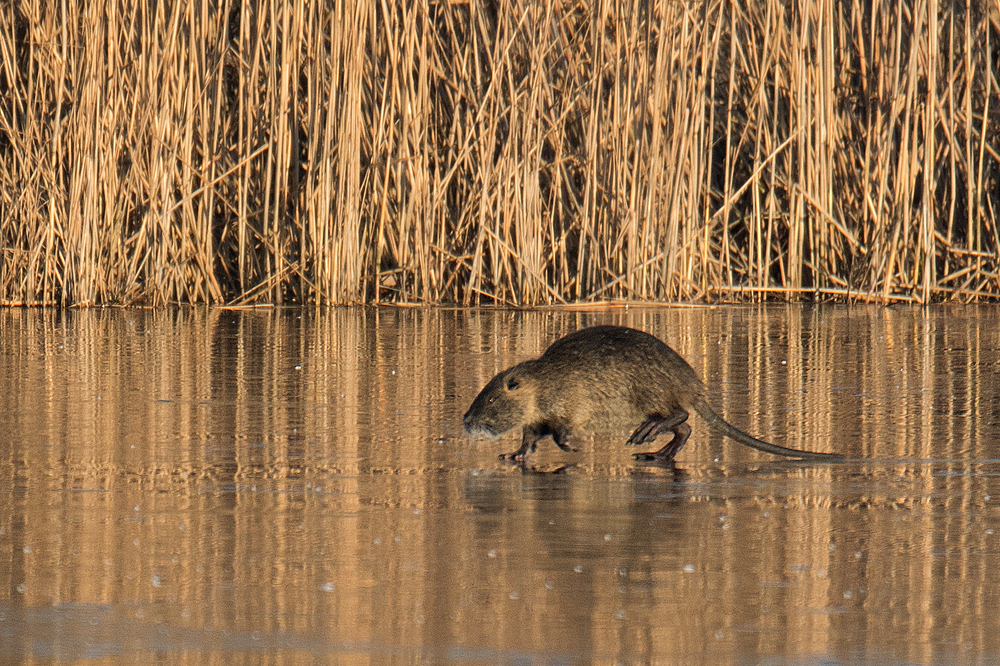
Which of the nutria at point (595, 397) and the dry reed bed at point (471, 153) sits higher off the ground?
the dry reed bed at point (471, 153)

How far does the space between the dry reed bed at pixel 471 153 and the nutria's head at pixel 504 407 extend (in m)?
5.94

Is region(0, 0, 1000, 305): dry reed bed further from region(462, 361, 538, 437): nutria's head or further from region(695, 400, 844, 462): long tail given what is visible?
region(695, 400, 844, 462): long tail

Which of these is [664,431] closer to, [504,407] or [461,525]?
[504,407]

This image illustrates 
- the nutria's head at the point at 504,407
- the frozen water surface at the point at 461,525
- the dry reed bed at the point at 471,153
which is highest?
the dry reed bed at the point at 471,153

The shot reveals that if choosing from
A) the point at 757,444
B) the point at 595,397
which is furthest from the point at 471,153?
the point at 757,444

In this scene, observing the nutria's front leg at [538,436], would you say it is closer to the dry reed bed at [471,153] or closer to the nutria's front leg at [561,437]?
the nutria's front leg at [561,437]

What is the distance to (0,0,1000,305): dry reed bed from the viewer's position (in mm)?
10742

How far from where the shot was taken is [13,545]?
3.54 m

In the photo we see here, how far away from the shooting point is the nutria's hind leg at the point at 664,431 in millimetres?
4925

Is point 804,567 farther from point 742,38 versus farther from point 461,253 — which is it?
point 742,38

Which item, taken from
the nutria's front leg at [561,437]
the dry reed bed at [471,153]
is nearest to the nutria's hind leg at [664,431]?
the nutria's front leg at [561,437]

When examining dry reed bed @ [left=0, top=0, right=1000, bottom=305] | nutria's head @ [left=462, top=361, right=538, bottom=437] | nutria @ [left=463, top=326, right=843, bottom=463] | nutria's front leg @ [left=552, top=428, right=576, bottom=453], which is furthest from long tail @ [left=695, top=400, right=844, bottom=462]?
dry reed bed @ [left=0, top=0, right=1000, bottom=305]

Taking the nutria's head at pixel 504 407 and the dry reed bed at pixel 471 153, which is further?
the dry reed bed at pixel 471 153

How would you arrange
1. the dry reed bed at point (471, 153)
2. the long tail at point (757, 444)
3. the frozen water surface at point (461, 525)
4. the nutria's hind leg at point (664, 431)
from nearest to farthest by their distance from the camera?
the frozen water surface at point (461, 525), the long tail at point (757, 444), the nutria's hind leg at point (664, 431), the dry reed bed at point (471, 153)
